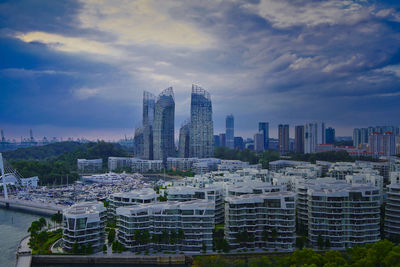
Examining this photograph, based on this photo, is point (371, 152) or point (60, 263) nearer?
point (60, 263)

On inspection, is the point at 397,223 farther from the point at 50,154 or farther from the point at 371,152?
the point at 50,154

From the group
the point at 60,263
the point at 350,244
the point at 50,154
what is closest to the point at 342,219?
the point at 350,244

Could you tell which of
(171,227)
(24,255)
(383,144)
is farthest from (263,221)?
(383,144)

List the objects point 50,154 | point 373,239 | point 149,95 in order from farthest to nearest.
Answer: point 50,154 < point 149,95 < point 373,239

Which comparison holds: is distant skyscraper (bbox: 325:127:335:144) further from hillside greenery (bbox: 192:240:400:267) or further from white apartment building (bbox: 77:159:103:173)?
hillside greenery (bbox: 192:240:400:267)

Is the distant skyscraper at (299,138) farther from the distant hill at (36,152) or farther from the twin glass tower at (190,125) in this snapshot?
the distant hill at (36,152)

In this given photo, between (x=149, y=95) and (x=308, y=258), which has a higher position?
(x=149, y=95)

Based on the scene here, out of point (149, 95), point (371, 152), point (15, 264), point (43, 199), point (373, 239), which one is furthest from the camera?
point (149, 95)

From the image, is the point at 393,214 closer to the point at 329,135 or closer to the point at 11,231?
the point at 11,231

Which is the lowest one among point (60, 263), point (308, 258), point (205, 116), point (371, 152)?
point (60, 263)
